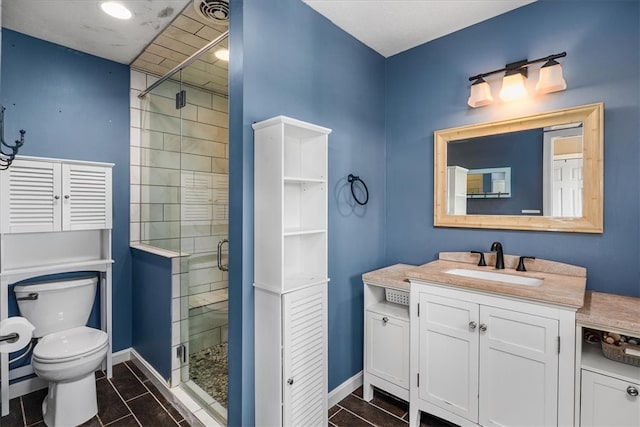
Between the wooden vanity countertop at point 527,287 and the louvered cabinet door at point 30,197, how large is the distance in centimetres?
245

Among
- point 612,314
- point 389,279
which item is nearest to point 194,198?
point 389,279

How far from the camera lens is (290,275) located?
1909mm

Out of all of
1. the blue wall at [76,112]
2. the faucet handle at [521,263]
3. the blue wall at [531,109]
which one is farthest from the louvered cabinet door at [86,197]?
the faucet handle at [521,263]

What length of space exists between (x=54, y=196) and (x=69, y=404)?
4.44ft

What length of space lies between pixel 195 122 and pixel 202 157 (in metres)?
0.27

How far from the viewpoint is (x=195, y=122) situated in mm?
2436

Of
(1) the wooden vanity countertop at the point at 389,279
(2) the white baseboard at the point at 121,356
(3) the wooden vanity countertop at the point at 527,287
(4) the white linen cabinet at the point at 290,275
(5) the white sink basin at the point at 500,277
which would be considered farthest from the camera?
(2) the white baseboard at the point at 121,356

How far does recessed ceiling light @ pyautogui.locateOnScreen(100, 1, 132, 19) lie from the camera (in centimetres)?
196

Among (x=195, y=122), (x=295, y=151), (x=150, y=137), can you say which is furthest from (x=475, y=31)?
(x=150, y=137)

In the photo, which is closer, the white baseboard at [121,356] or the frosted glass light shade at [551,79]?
Result: the frosted glass light shade at [551,79]

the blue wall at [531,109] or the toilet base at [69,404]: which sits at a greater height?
the blue wall at [531,109]

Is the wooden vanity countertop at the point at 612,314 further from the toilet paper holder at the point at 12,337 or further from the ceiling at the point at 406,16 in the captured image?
the toilet paper holder at the point at 12,337

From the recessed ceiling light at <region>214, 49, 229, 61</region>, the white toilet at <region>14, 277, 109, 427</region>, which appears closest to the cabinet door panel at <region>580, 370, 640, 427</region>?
the recessed ceiling light at <region>214, 49, 229, 61</region>

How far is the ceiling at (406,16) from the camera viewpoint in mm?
2020
